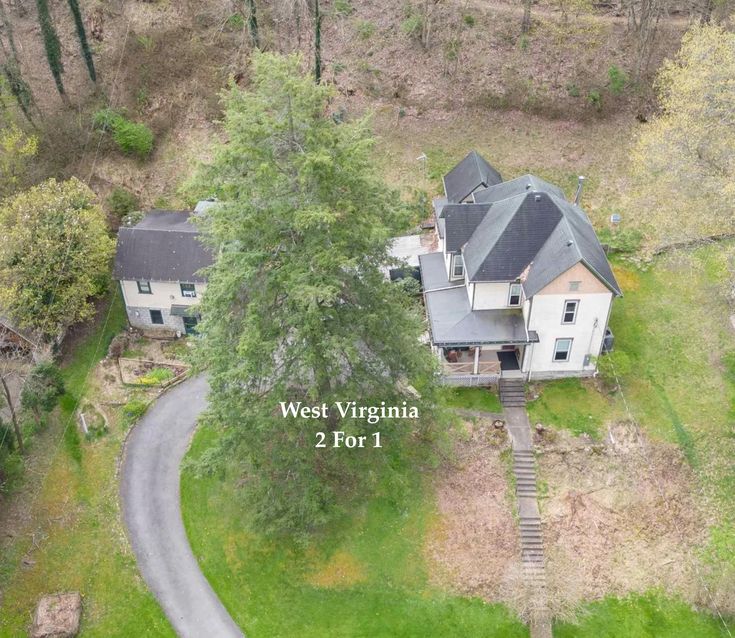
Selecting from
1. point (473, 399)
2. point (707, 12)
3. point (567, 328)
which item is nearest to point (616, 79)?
point (707, 12)

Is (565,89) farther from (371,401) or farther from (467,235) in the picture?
(371,401)

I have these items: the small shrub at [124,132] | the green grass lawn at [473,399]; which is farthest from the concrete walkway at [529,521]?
the small shrub at [124,132]

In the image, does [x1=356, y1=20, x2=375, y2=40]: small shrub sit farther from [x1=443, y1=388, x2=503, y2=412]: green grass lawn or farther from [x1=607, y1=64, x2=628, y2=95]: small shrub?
[x1=443, y1=388, x2=503, y2=412]: green grass lawn

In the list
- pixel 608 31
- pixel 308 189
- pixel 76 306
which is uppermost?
pixel 308 189

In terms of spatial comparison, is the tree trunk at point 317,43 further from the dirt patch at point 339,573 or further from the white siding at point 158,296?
the dirt patch at point 339,573

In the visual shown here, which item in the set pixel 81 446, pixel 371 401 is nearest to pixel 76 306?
pixel 81 446

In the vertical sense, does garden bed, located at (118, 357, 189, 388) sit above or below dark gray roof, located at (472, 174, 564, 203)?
below

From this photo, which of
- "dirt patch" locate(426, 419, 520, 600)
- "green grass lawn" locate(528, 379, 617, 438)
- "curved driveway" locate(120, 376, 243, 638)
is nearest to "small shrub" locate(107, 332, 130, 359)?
"curved driveway" locate(120, 376, 243, 638)
